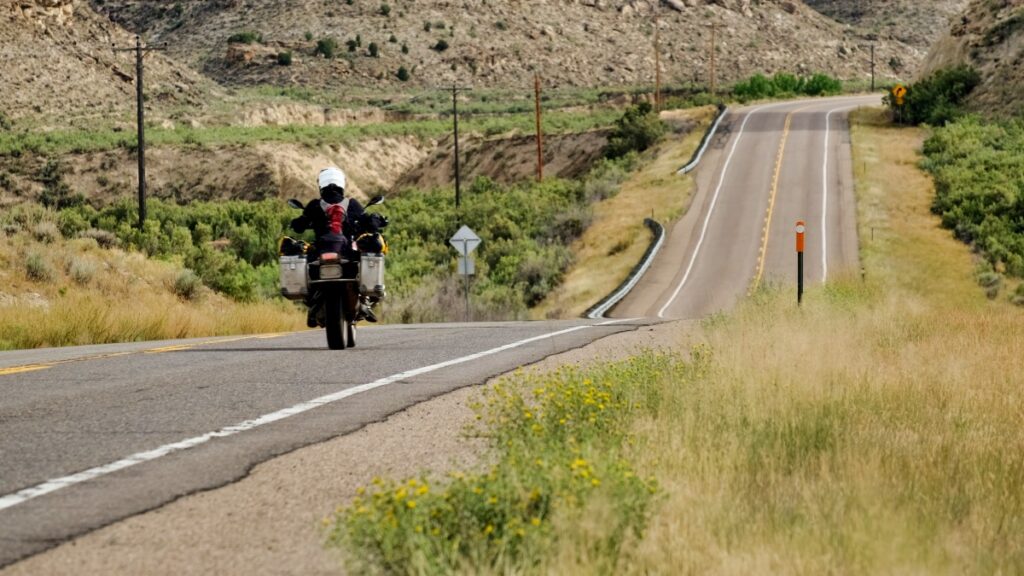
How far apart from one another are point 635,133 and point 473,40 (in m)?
50.6

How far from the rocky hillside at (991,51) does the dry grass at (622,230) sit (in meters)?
17.0

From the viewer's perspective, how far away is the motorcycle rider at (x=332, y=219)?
1473 centimetres

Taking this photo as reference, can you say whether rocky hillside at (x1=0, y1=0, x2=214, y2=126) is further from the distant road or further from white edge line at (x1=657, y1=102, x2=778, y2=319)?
the distant road

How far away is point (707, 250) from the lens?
51.4 metres

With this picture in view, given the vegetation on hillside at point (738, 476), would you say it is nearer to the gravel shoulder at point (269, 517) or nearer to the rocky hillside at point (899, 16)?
the gravel shoulder at point (269, 517)

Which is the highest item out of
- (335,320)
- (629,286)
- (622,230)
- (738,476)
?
(622,230)

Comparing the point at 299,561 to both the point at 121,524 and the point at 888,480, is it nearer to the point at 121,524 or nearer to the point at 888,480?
the point at 121,524

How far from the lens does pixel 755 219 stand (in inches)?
2208

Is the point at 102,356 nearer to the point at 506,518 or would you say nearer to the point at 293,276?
the point at 293,276

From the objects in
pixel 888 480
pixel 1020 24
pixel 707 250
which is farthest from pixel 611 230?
pixel 888 480

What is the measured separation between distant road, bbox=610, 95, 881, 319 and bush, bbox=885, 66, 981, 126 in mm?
3754

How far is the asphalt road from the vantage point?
6.73 m

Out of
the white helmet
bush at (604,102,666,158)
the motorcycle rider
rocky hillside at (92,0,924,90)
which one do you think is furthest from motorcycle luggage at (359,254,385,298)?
rocky hillside at (92,0,924,90)

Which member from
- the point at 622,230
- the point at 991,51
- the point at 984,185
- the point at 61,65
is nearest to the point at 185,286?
the point at 622,230
